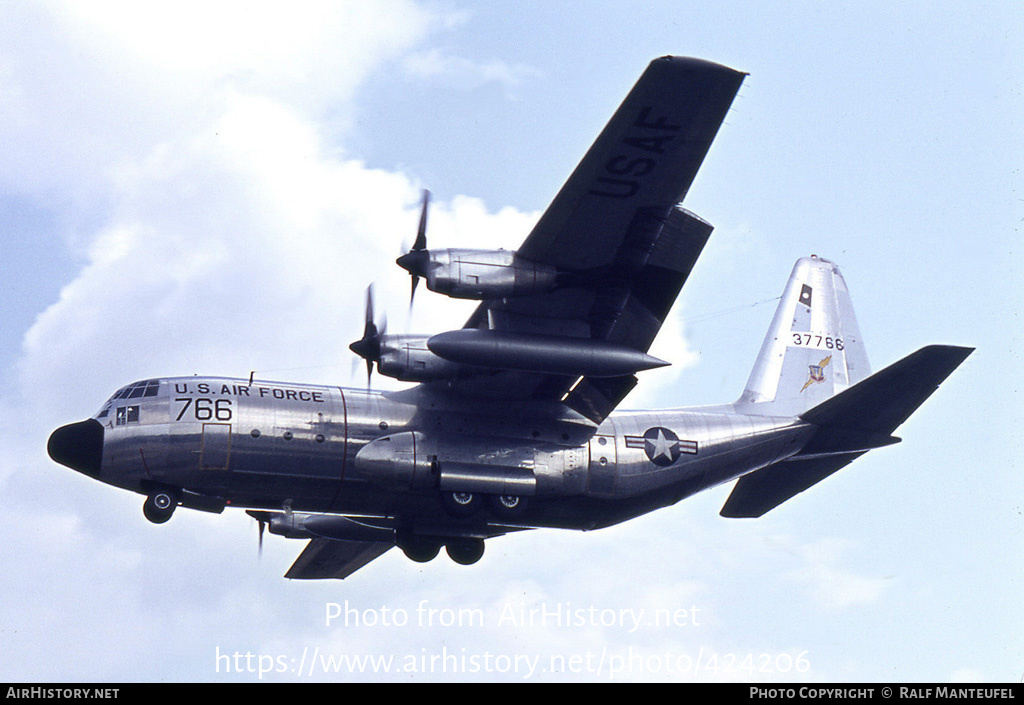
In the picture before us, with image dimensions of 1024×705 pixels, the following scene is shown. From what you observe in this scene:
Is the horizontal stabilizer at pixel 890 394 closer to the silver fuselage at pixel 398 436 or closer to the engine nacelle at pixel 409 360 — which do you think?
the silver fuselage at pixel 398 436

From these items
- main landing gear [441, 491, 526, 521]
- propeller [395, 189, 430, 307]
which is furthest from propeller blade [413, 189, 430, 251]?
main landing gear [441, 491, 526, 521]

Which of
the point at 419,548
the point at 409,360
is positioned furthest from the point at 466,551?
the point at 409,360

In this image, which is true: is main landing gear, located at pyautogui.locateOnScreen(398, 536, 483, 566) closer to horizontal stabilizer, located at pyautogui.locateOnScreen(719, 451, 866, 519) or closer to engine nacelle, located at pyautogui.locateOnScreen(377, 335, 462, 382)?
engine nacelle, located at pyautogui.locateOnScreen(377, 335, 462, 382)

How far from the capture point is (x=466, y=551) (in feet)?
68.5

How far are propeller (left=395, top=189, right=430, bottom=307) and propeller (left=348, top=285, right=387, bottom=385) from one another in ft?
3.98

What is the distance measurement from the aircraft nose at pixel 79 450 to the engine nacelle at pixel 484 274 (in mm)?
5484

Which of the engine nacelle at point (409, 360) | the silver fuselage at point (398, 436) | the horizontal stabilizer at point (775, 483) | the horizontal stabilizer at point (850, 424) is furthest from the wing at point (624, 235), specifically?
the horizontal stabilizer at point (850, 424)

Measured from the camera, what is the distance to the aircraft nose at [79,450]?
18.2 metres

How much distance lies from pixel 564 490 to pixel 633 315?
2982 mm

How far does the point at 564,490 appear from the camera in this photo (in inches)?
775

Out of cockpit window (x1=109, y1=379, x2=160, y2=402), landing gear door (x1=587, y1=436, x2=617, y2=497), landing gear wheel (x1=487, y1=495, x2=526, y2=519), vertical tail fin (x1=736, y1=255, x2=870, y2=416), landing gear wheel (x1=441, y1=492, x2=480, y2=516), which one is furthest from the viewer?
vertical tail fin (x1=736, y1=255, x2=870, y2=416)

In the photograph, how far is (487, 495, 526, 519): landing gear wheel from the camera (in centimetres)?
1919
